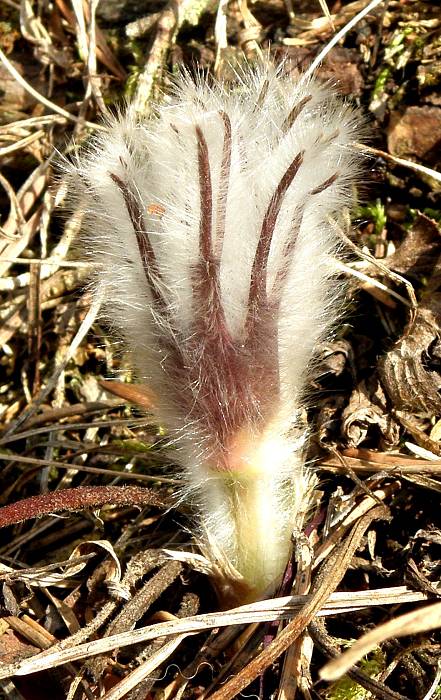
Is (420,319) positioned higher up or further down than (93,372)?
higher up

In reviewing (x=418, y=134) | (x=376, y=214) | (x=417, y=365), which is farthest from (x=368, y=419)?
(x=418, y=134)

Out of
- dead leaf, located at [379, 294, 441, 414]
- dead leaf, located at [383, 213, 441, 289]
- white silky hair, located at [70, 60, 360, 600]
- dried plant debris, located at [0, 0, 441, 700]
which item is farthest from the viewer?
dead leaf, located at [383, 213, 441, 289]

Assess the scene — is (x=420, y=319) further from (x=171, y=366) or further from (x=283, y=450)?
(x=171, y=366)

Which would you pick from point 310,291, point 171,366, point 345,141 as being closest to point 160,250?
point 171,366

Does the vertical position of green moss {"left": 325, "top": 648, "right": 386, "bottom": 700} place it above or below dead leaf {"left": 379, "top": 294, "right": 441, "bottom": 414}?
below

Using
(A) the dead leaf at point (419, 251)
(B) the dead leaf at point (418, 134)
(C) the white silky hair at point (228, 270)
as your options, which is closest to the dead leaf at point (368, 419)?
(C) the white silky hair at point (228, 270)

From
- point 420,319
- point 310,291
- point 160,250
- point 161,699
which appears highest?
point 160,250

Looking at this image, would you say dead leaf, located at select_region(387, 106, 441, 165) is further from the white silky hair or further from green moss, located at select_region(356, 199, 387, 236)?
the white silky hair

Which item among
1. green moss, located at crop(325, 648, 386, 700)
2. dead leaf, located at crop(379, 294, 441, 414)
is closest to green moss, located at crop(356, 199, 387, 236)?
dead leaf, located at crop(379, 294, 441, 414)

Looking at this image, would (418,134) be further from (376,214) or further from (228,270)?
(228,270)
